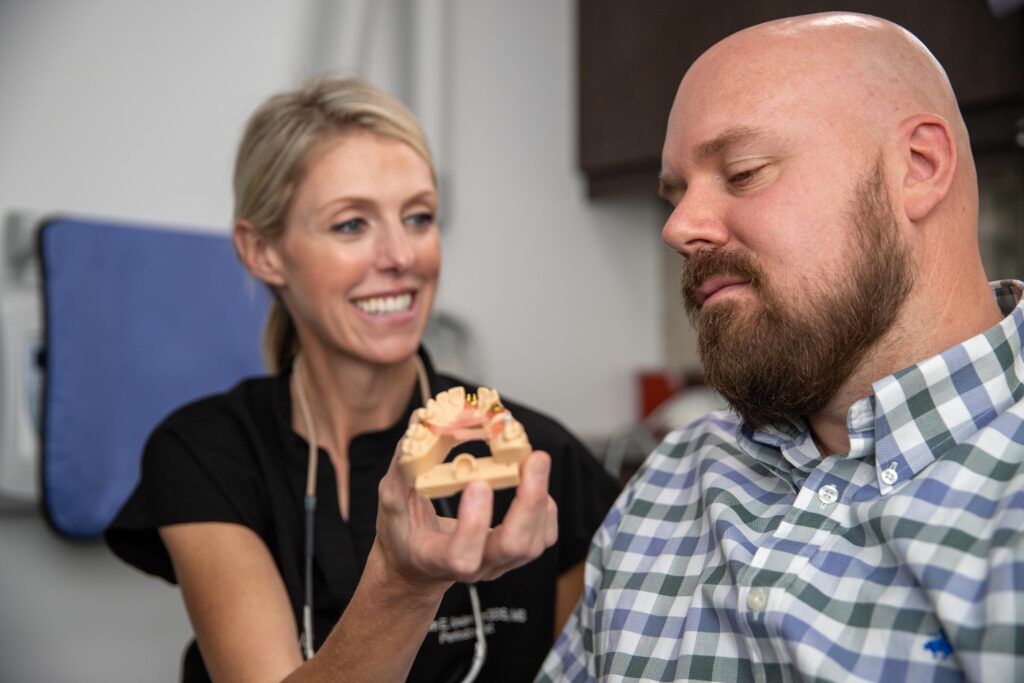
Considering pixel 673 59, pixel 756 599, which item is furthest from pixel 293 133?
pixel 673 59

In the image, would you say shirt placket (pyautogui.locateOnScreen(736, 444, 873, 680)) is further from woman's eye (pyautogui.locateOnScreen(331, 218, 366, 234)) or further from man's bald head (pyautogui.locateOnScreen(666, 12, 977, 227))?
woman's eye (pyautogui.locateOnScreen(331, 218, 366, 234))

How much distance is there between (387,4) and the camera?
2594 millimetres

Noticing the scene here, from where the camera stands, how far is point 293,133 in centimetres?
156

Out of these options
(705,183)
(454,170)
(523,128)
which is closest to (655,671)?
(705,183)

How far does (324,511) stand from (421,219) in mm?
483

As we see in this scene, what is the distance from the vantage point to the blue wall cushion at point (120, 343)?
1.92m

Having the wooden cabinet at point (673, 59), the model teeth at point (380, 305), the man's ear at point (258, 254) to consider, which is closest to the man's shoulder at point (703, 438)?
the model teeth at point (380, 305)

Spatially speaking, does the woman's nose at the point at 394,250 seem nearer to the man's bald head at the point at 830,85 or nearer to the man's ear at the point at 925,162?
the man's bald head at the point at 830,85

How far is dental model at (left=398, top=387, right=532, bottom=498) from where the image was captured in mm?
818

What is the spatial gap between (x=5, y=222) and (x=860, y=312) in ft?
5.47

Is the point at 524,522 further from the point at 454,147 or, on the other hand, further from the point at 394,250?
the point at 454,147

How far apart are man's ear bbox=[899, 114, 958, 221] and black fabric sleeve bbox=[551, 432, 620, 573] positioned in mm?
632

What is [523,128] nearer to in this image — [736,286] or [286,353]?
[286,353]

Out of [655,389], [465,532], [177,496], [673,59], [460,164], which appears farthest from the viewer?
[655,389]
